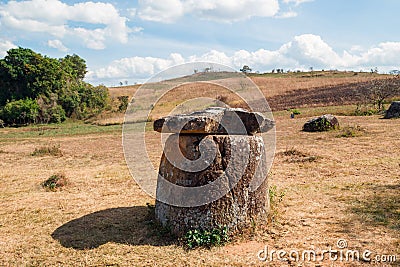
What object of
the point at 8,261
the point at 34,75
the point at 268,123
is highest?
the point at 34,75

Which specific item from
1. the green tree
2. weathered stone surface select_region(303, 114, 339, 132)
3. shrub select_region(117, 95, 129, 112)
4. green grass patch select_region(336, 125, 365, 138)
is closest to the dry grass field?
green grass patch select_region(336, 125, 365, 138)

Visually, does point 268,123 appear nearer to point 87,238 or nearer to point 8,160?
point 87,238

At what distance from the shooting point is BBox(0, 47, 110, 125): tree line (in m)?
44.9

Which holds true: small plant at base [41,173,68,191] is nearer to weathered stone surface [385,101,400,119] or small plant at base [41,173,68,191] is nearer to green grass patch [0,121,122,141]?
green grass patch [0,121,122,141]

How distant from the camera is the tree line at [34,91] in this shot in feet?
147

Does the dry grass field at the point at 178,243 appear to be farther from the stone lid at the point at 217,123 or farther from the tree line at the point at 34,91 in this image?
the tree line at the point at 34,91

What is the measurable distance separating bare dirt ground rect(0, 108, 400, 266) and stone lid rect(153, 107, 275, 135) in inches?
78.3

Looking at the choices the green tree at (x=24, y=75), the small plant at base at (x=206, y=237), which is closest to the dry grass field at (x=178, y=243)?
the small plant at base at (x=206, y=237)

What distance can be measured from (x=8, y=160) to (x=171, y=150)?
13559mm

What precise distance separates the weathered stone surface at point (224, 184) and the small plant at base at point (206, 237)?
3.8 inches

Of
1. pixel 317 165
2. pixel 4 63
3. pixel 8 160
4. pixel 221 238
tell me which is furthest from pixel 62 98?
pixel 221 238

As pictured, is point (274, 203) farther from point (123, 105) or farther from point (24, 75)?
point (123, 105)

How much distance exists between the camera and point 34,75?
47.4 meters

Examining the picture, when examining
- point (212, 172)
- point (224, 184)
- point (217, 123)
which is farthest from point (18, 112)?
point (224, 184)
